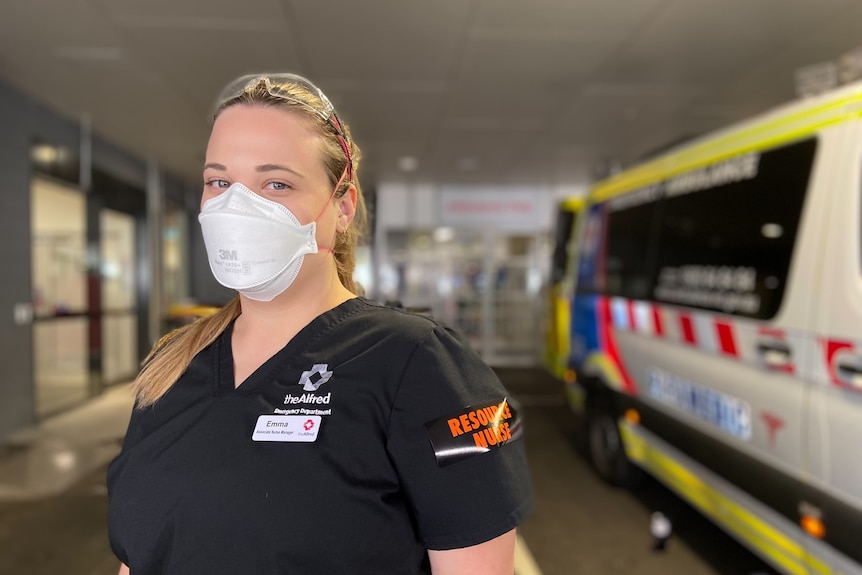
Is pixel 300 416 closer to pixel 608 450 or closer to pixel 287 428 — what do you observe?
pixel 287 428

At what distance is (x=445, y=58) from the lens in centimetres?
462

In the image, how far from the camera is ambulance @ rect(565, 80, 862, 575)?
6.62ft

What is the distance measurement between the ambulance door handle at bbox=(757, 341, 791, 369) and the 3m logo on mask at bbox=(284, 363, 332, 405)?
6.70ft

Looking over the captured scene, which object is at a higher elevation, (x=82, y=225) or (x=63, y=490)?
(x=82, y=225)

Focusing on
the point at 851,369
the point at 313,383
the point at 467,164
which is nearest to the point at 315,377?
the point at 313,383

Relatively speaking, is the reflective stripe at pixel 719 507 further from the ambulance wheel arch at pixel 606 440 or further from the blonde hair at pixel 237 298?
the blonde hair at pixel 237 298

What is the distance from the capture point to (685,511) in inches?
153

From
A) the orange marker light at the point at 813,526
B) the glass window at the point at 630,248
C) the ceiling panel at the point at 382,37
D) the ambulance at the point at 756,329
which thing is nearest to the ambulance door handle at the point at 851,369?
the ambulance at the point at 756,329

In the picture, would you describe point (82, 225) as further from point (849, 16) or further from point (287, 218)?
point (849, 16)

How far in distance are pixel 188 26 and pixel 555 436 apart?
4696mm

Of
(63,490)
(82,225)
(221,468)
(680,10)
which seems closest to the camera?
(221,468)

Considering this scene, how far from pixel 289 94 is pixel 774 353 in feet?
7.18

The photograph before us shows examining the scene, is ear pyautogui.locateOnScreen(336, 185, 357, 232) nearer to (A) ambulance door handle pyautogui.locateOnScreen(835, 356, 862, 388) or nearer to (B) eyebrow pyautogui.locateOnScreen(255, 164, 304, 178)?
(B) eyebrow pyautogui.locateOnScreen(255, 164, 304, 178)

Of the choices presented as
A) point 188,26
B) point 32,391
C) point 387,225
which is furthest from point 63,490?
point 387,225
